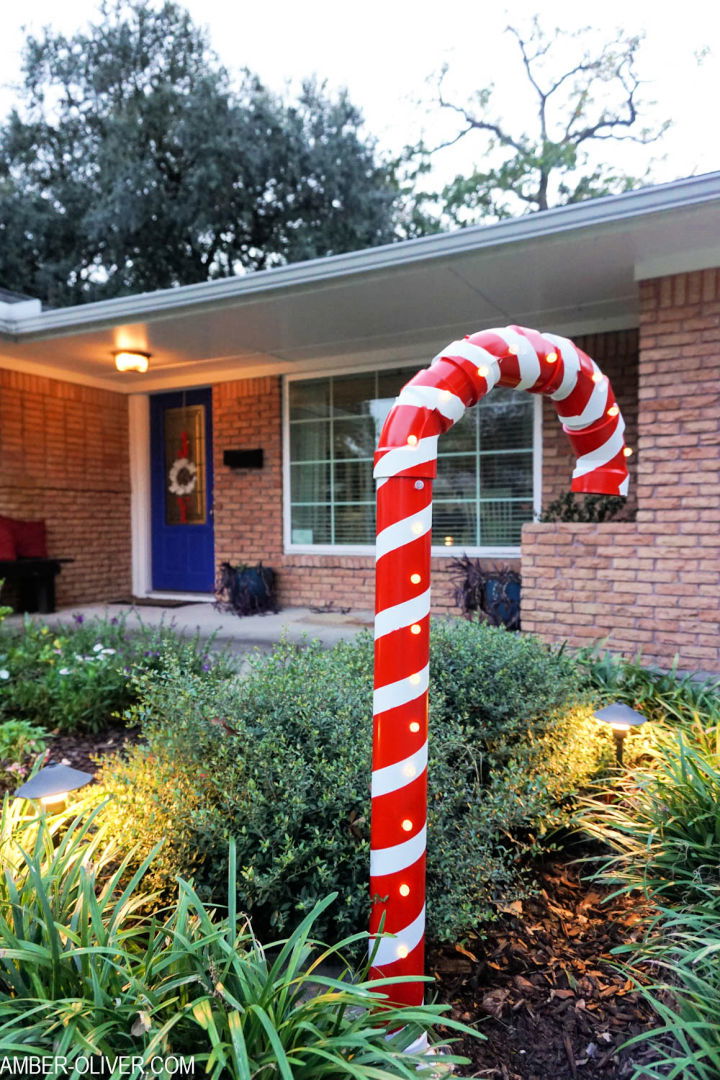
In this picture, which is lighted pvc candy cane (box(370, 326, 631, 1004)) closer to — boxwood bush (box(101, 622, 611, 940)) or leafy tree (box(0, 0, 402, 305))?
boxwood bush (box(101, 622, 611, 940))

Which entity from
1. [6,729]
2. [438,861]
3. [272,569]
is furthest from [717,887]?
[272,569]

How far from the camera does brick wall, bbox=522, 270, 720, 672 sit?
4.36 m

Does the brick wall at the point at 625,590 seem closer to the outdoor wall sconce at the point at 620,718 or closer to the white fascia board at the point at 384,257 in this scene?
the outdoor wall sconce at the point at 620,718

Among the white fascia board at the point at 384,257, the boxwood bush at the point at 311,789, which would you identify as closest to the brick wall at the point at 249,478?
the white fascia board at the point at 384,257

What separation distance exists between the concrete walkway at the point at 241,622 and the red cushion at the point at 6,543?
0.61 m

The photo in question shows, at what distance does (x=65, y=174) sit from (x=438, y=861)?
15680mm

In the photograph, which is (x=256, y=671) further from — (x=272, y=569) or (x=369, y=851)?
(x=272, y=569)

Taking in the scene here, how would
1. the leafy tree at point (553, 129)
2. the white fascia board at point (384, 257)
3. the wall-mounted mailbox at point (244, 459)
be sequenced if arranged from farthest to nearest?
the leafy tree at point (553, 129)
the wall-mounted mailbox at point (244, 459)
the white fascia board at point (384, 257)

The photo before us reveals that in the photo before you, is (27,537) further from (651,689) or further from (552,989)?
(552,989)

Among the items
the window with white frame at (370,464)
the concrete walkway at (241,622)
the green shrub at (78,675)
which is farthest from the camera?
the window with white frame at (370,464)

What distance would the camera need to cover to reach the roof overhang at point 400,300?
394 centimetres

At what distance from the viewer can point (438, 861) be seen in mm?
1972

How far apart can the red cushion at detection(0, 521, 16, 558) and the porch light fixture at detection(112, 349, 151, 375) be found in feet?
6.31

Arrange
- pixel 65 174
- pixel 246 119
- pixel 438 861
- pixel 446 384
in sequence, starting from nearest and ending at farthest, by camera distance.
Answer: pixel 446 384
pixel 438 861
pixel 246 119
pixel 65 174
